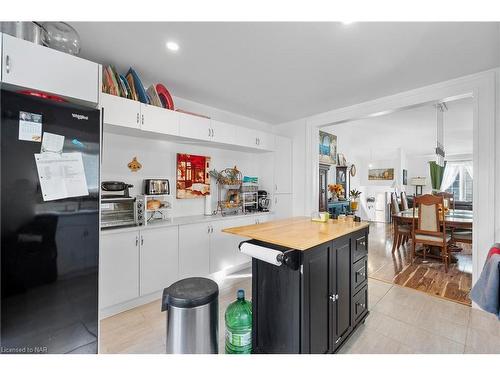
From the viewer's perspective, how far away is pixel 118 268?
2145 millimetres

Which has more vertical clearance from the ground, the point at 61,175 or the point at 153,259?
the point at 61,175

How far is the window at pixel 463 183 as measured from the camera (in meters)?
8.12

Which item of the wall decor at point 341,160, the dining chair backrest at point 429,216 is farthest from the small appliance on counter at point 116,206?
the wall decor at point 341,160

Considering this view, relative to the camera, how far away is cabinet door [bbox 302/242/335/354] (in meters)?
1.36

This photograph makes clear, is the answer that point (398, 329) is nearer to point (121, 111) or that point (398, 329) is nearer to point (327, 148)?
point (121, 111)

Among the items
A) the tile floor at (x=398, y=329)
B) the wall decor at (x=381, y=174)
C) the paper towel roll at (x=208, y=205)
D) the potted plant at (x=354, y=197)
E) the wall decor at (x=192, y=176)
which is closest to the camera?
the tile floor at (x=398, y=329)

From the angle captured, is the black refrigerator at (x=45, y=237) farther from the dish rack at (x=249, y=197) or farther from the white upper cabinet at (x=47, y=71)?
the dish rack at (x=249, y=197)

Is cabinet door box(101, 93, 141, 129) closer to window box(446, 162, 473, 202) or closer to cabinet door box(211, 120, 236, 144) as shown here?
cabinet door box(211, 120, 236, 144)

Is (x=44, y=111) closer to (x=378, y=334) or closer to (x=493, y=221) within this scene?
(x=378, y=334)

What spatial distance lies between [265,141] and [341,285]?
8.38 feet

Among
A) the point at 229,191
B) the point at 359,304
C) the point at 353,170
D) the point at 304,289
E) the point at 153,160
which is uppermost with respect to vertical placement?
the point at 353,170

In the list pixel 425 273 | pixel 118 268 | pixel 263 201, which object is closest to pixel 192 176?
pixel 263 201

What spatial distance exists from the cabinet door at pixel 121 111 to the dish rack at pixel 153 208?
0.79 metres
